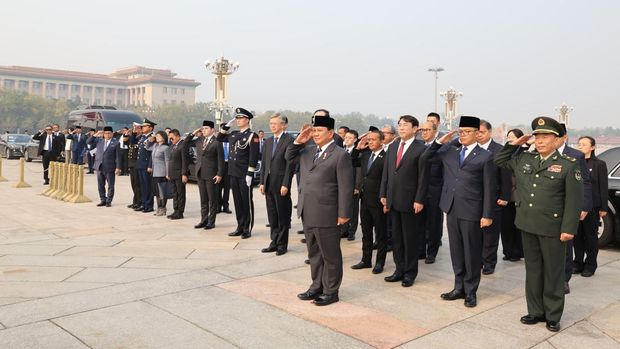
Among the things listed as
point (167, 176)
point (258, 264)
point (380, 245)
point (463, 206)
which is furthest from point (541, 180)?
point (167, 176)

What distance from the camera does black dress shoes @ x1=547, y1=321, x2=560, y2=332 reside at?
4.34m

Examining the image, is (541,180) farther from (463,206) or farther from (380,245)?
(380,245)

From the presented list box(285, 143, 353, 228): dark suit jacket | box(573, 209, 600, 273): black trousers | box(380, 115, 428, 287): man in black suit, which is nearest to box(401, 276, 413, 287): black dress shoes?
box(380, 115, 428, 287): man in black suit

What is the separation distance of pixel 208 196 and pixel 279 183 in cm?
237

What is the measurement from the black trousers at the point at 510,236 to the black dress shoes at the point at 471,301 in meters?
2.54

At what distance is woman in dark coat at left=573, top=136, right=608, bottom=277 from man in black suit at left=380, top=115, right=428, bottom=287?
7.67ft

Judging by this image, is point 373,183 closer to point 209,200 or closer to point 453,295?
point 453,295

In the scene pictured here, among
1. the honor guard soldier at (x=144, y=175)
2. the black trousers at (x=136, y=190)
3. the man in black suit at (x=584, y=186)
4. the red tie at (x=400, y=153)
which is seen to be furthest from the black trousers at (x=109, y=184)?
the man in black suit at (x=584, y=186)

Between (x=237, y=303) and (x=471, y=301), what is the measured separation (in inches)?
87.1

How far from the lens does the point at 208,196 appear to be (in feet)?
30.5

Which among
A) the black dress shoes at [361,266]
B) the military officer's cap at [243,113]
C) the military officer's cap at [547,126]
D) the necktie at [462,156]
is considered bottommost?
the black dress shoes at [361,266]

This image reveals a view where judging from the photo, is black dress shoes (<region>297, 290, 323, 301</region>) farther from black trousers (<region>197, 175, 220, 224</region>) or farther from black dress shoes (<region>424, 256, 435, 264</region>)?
black trousers (<region>197, 175, 220, 224</region>)

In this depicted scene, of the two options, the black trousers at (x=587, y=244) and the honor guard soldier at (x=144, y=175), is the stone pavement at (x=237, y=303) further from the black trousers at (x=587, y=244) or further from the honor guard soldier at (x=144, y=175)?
the honor guard soldier at (x=144, y=175)

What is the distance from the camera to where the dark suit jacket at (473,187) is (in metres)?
5.01
